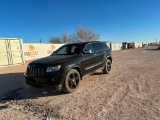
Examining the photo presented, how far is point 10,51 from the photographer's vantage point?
14211 mm

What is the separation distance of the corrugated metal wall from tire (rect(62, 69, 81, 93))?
37.2 ft

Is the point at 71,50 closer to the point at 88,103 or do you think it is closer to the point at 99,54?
the point at 99,54

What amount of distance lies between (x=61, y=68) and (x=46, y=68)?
478 mm

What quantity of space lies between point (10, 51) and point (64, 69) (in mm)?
11808

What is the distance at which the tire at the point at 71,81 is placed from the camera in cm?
462

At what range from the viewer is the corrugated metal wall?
1360cm

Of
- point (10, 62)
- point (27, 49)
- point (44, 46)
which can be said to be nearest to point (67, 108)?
point (10, 62)

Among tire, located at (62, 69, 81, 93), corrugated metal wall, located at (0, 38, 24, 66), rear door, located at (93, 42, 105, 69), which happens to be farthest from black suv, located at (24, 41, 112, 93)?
corrugated metal wall, located at (0, 38, 24, 66)

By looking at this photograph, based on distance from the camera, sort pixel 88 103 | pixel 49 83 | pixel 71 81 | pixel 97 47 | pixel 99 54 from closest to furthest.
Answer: pixel 88 103, pixel 49 83, pixel 71 81, pixel 99 54, pixel 97 47

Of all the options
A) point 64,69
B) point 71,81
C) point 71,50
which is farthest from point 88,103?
point 71,50

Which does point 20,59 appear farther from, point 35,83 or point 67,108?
point 67,108

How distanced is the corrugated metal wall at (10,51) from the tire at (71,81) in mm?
11334

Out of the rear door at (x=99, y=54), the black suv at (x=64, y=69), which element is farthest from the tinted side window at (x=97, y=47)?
the black suv at (x=64, y=69)

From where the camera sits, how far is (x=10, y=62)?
14.2 meters
